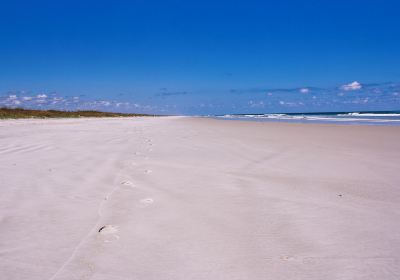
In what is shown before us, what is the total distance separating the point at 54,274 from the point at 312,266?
1.40m

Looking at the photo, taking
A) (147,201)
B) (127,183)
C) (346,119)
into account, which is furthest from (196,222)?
(346,119)

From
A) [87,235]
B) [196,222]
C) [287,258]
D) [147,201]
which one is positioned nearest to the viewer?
[287,258]

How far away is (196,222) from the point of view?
312 cm

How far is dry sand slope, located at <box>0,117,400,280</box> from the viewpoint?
2.23 m

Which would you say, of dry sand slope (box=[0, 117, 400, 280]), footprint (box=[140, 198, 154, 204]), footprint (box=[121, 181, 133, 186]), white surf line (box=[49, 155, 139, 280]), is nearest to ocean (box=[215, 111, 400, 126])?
dry sand slope (box=[0, 117, 400, 280])

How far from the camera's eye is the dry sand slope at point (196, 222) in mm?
2234

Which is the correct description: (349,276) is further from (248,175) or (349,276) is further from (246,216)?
(248,175)

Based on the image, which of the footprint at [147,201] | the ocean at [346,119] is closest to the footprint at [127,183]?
the footprint at [147,201]

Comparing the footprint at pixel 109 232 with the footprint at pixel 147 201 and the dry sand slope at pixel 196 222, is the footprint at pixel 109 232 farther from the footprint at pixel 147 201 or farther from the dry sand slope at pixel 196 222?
the footprint at pixel 147 201

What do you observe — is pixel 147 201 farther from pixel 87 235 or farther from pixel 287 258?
pixel 287 258

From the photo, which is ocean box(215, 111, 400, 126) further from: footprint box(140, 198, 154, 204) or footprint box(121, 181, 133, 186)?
footprint box(140, 198, 154, 204)

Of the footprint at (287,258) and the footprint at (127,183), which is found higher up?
the footprint at (287,258)

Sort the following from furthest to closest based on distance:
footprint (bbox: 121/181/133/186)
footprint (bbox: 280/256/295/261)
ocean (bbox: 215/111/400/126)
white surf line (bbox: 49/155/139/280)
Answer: ocean (bbox: 215/111/400/126)
footprint (bbox: 121/181/133/186)
footprint (bbox: 280/256/295/261)
white surf line (bbox: 49/155/139/280)

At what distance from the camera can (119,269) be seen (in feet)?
7.20
